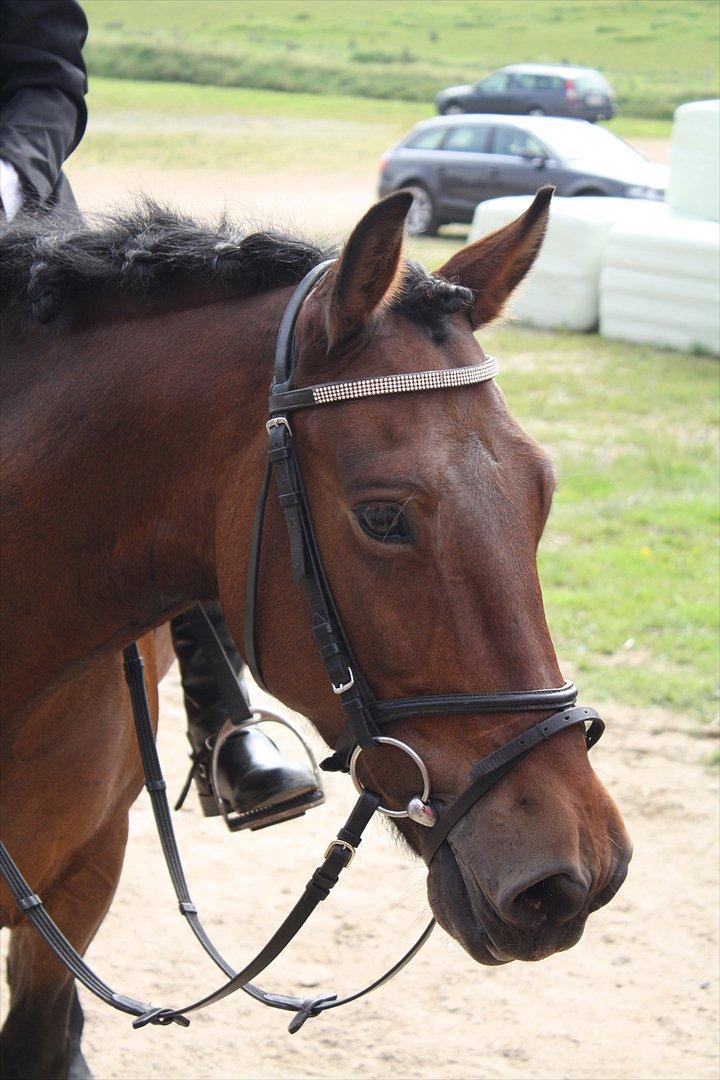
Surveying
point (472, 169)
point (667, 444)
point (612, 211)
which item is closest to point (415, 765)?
point (667, 444)

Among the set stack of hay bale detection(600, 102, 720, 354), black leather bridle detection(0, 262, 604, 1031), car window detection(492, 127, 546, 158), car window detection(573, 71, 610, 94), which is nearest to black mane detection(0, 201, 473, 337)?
black leather bridle detection(0, 262, 604, 1031)

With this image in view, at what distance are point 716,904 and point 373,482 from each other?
10.1 feet

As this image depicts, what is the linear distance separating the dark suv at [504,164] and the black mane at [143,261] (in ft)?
Answer: 52.1

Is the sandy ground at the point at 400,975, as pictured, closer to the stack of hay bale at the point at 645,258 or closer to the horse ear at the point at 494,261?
the horse ear at the point at 494,261

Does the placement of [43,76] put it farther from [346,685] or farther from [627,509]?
[627,509]

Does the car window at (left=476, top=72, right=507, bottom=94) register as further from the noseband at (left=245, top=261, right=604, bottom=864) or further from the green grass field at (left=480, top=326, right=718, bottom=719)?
the noseband at (left=245, top=261, right=604, bottom=864)

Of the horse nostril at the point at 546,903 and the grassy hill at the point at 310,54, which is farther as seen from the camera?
the grassy hill at the point at 310,54

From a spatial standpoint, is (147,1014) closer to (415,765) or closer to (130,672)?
(130,672)

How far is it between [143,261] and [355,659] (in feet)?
2.88

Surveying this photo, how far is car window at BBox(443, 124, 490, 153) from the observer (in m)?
19.6

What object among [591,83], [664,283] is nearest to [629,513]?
[664,283]

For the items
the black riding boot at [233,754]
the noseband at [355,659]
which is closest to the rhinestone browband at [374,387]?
the noseband at [355,659]

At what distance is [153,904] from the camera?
4406 mm

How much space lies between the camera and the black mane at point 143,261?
2180mm
